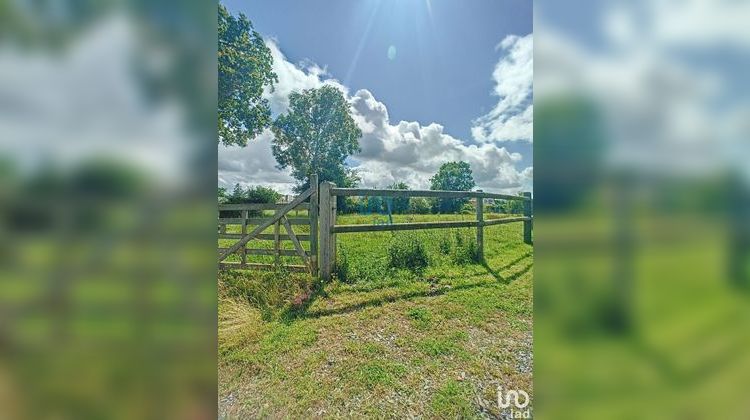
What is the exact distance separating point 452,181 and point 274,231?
10.5 feet

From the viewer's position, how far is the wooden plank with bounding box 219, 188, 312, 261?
9.56ft

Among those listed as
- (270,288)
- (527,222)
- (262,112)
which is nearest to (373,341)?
(270,288)

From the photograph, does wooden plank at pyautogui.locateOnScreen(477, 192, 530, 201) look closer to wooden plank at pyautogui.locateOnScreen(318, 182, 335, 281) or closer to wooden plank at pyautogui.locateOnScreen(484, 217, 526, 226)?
wooden plank at pyautogui.locateOnScreen(484, 217, 526, 226)

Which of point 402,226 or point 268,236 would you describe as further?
point 268,236

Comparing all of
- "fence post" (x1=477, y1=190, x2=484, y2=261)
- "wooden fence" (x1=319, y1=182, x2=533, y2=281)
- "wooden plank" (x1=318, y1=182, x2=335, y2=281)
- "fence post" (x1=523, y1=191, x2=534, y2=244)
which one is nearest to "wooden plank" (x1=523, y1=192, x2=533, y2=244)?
"fence post" (x1=523, y1=191, x2=534, y2=244)

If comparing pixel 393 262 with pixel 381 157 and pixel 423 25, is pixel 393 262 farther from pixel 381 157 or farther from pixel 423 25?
pixel 423 25

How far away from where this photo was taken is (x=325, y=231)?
2748 mm

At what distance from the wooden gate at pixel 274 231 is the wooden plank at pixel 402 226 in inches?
13.6

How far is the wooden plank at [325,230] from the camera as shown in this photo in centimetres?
270

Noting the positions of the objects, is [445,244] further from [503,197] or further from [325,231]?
[325,231]

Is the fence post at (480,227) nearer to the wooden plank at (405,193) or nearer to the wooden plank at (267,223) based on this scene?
the wooden plank at (405,193)

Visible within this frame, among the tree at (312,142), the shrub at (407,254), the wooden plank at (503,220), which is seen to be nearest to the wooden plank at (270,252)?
the shrub at (407,254)
